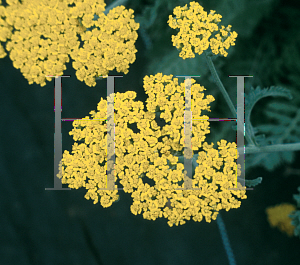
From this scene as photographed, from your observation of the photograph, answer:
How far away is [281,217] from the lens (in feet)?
10.8

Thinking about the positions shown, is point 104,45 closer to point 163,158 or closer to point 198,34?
point 198,34

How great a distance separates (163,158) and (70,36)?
35.4 inches

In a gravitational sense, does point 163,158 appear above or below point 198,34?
below

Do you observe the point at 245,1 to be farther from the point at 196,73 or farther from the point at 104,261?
the point at 104,261

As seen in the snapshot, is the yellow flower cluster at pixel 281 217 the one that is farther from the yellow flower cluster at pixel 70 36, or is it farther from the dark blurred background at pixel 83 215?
the yellow flower cluster at pixel 70 36

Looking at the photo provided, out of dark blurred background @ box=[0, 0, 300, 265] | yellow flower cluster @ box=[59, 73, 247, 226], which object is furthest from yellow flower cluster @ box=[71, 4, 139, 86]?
dark blurred background @ box=[0, 0, 300, 265]

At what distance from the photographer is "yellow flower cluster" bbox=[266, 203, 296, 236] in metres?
3.28

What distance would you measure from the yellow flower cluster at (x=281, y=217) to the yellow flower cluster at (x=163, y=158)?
193cm

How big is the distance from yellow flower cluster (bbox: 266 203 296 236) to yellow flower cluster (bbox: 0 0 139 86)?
2552 millimetres

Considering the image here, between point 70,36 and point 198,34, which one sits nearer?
point 198,34

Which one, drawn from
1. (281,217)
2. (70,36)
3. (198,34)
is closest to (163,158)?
(198,34)

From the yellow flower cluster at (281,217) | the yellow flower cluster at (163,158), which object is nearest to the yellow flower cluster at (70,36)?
the yellow flower cluster at (163,158)

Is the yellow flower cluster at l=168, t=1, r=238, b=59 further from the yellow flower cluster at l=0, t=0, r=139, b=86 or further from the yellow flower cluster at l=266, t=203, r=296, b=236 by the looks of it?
the yellow flower cluster at l=266, t=203, r=296, b=236

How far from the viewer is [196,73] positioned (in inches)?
101
